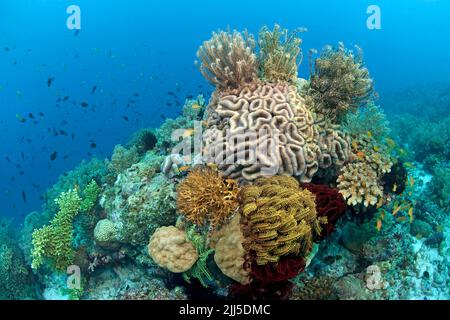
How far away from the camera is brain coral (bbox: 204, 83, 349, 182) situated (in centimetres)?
584

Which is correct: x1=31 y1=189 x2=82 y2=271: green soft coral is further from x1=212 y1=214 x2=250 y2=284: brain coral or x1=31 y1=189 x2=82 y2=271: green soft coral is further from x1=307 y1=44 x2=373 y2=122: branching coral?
x1=307 y1=44 x2=373 y2=122: branching coral

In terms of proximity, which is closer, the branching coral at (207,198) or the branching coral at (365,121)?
the branching coral at (207,198)

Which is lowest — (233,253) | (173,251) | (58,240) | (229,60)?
(58,240)

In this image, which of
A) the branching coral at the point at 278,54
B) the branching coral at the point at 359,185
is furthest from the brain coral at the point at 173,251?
the branching coral at the point at 278,54

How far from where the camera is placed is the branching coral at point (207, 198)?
5500 mm

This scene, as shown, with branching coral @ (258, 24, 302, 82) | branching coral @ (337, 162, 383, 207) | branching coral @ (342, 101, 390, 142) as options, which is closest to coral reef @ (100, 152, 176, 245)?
branching coral @ (258, 24, 302, 82)

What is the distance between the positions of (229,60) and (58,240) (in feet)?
19.3

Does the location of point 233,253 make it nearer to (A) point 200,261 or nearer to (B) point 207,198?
(A) point 200,261

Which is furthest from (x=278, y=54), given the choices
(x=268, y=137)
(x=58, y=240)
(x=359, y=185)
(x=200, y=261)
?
(x=58, y=240)

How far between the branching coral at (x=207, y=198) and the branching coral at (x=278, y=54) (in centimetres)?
262

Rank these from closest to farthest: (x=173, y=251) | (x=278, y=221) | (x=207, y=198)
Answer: (x=278, y=221), (x=207, y=198), (x=173, y=251)

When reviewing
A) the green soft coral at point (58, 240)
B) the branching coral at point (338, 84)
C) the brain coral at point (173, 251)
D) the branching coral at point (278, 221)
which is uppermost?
the branching coral at point (338, 84)

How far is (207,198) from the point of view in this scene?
5.58 m

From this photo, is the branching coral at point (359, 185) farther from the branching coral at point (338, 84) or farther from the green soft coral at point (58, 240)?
the green soft coral at point (58, 240)
